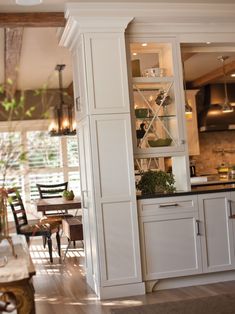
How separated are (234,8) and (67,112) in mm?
3157

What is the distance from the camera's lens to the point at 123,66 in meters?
4.70

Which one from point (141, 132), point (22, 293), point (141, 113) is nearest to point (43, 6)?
point (141, 113)

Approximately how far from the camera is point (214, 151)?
980cm

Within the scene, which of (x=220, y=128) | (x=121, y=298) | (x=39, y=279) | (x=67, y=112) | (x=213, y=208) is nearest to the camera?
(x=121, y=298)

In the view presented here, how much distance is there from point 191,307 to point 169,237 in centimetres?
81

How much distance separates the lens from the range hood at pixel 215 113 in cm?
923

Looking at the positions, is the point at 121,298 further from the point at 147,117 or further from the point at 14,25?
the point at 14,25

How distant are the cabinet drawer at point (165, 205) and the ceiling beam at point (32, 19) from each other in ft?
6.48

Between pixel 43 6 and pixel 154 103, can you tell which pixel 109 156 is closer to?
pixel 154 103

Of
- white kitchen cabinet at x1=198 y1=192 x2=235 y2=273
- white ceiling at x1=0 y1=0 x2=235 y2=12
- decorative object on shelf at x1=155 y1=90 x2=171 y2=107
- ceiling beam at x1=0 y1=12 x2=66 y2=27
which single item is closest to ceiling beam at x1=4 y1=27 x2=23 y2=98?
ceiling beam at x1=0 y1=12 x2=66 y2=27

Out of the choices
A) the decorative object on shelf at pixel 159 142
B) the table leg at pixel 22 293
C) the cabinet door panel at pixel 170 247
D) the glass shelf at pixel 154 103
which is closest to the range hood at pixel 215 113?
the glass shelf at pixel 154 103

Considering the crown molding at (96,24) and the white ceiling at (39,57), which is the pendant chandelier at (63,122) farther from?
the crown molding at (96,24)

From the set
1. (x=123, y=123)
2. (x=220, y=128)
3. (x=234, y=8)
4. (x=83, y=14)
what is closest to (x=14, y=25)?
(x=83, y=14)

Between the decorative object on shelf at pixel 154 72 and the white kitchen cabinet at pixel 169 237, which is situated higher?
the decorative object on shelf at pixel 154 72
